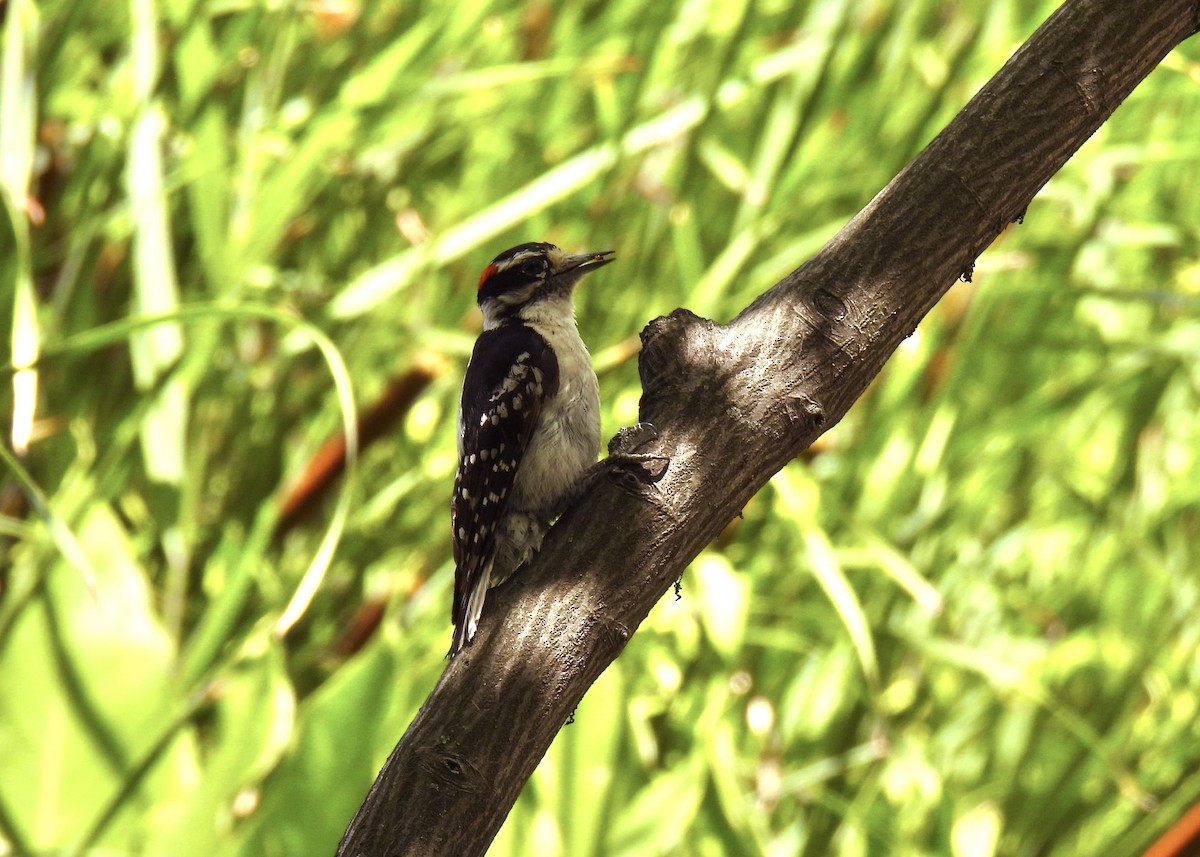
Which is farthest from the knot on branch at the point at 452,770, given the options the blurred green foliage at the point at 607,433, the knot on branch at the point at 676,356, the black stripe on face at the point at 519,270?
the black stripe on face at the point at 519,270

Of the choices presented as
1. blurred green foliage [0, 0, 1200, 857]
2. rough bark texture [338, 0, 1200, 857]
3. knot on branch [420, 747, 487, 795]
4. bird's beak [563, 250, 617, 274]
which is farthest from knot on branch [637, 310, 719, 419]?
blurred green foliage [0, 0, 1200, 857]

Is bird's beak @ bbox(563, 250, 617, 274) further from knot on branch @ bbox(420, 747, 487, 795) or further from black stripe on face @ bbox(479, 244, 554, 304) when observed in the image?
knot on branch @ bbox(420, 747, 487, 795)

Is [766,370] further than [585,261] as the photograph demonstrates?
No

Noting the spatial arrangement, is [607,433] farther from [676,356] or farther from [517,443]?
[676,356]

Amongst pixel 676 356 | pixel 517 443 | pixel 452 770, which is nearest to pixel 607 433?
pixel 517 443

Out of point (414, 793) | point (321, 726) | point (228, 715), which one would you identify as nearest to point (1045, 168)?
point (414, 793)

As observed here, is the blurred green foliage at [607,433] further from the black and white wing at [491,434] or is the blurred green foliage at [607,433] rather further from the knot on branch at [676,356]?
the knot on branch at [676,356]
